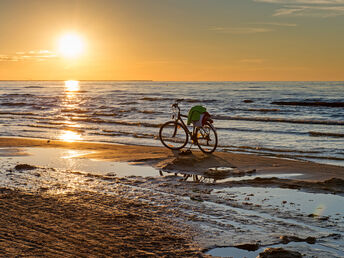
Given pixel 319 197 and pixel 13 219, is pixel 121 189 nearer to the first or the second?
pixel 13 219

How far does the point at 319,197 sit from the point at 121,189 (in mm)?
3328

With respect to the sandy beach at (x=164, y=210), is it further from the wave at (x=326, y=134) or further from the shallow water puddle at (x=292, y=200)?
the wave at (x=326, y=134)

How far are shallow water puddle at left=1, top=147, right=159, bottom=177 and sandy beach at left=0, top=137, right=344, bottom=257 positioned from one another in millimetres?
130

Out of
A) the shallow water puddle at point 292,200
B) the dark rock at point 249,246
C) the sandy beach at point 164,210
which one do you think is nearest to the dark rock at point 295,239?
the sandy beach at point 164,210

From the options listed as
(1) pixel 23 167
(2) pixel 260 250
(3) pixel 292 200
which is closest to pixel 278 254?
(2) pixel 260 250

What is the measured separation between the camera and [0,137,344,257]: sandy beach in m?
4.18

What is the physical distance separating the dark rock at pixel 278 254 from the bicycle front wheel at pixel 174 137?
8.00m

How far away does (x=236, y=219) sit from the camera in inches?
200

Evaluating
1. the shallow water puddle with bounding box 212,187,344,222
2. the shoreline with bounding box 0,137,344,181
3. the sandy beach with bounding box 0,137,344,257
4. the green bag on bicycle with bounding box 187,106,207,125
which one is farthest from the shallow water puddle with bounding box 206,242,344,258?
the green bag on bicycle with bounding box 187,106,207,125

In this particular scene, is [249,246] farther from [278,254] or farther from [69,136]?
[69,136]

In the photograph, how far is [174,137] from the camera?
39.6 ft

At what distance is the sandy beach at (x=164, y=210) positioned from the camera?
4180 mm

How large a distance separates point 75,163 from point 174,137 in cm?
381

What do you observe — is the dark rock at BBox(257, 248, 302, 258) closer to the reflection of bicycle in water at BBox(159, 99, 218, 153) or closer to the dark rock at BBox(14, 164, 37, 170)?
the dark rock at BBox(14, 164, 37, 170)
